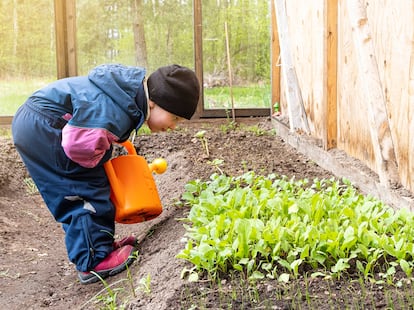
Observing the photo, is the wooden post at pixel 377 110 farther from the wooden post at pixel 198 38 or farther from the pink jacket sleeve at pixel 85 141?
the wooden post at pixel 198 38

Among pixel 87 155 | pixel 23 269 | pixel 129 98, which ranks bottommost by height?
pixel 23 269

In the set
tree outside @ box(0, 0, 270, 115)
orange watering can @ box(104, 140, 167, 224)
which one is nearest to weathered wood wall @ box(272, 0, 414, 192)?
orange watering can @ box(104, 140, 167, 224)

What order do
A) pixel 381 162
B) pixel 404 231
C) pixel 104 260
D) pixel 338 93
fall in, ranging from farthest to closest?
pixel 338 93 < pixel 381 162 < pixel 104 260 < pixel 404 231

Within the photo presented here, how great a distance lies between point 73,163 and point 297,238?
1.23 meters

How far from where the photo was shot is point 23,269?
3.75 meters

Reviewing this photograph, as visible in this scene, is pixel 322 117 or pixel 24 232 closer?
pixel 24 232

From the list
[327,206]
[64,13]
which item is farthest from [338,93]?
[64,13]

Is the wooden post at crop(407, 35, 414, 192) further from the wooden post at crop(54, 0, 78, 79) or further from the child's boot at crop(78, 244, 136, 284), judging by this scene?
the wooden post at crop(54, 0, 78, 79)

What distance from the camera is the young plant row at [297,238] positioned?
8.65ft

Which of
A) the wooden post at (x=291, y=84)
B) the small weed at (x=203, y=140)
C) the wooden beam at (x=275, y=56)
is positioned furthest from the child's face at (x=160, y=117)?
the wooden beam at (x=275, y=56)

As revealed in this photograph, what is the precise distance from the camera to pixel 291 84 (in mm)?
5918

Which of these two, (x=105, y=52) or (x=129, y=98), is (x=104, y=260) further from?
(x=105, y=52)

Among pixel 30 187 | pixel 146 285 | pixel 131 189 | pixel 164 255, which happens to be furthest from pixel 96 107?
pixel 30 187

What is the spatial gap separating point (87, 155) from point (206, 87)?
499cm
